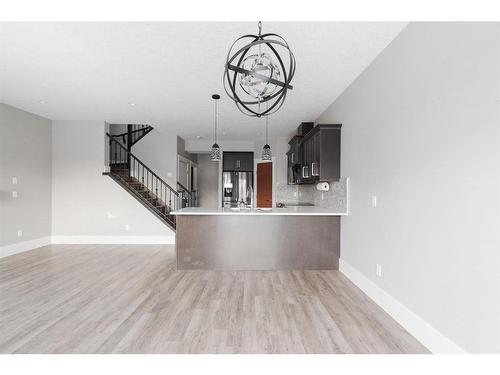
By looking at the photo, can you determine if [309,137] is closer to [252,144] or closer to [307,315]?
[307,315]

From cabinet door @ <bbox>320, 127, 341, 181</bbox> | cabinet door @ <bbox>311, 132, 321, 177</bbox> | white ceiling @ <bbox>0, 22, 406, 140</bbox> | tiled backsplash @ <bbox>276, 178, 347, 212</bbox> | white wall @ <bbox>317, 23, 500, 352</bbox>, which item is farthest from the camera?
cabinet door @ <bbox>311, 132, 321, 177</bbox>

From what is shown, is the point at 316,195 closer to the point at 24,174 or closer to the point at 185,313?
the point at 185,313

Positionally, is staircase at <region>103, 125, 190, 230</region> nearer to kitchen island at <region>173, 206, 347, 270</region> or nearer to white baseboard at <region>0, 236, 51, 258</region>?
white baseboard at <region>0, 236, 51, 258</region>

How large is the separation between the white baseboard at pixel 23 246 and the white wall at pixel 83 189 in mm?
284

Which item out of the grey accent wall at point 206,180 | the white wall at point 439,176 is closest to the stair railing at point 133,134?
the grey accent wall at point 206,180

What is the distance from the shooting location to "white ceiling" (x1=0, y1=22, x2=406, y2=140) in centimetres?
265

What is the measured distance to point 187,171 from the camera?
9.31 m

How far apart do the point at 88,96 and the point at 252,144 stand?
5192mm

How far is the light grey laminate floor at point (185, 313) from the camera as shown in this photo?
7.18 ft

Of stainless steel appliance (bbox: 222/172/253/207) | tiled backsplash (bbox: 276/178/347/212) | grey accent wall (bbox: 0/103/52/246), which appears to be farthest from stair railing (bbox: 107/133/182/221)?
tiled backsplash (bbox: 276/178/347/212)

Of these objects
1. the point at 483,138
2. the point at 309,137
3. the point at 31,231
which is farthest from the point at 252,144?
the point at 483,138

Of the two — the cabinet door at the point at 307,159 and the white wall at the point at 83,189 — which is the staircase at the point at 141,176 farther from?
the cabinet door at the point at 307,159

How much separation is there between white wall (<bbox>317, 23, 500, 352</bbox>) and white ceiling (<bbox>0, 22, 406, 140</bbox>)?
61 cm
